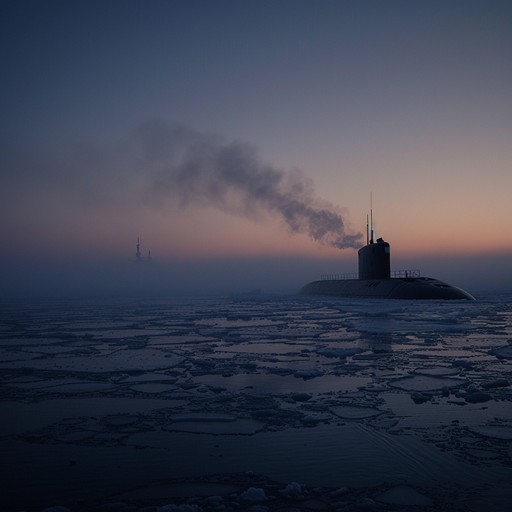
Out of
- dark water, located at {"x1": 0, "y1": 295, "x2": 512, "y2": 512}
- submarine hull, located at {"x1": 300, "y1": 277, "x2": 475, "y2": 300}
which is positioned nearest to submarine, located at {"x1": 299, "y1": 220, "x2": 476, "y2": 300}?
submarine hull, located at {"x1": 300, "y1": 277, "x2": 475, "y2": 300}

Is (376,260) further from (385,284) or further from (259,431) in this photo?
(259,431)

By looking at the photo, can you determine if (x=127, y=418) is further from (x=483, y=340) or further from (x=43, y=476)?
(x=483, y=340)

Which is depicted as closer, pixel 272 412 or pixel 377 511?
pixel 377 511

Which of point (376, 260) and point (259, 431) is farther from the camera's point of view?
point (376, 260)

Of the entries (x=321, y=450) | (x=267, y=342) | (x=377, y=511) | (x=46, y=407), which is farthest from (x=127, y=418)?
(x=267, y=342)

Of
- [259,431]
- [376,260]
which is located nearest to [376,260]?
[376,260]

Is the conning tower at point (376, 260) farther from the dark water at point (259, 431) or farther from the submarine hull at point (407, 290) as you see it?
the dark water at point (259, 431)

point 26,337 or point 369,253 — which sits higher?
point 369,253

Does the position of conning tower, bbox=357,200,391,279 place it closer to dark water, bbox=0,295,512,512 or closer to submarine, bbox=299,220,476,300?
submarine, bbox=299,220,476,300
